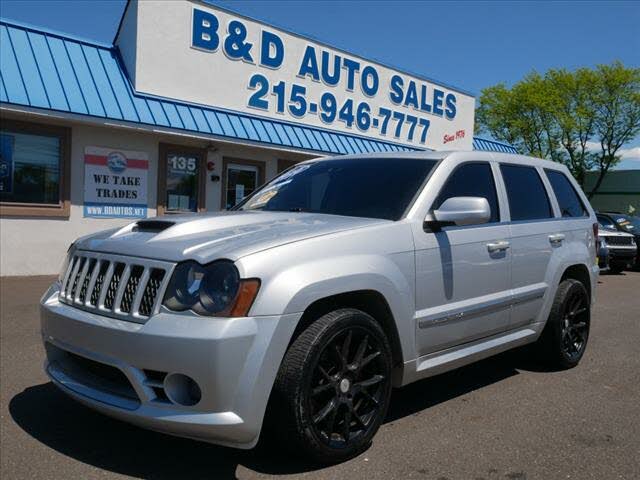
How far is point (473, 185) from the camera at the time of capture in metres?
4.36

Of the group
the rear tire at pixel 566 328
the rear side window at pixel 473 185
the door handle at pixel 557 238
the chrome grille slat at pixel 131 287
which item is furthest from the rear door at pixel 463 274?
the chrome grille slat at pixel 131 287

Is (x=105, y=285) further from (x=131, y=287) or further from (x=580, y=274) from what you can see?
(x=580, y=274)

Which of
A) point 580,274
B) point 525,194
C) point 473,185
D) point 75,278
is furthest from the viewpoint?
point 580,274

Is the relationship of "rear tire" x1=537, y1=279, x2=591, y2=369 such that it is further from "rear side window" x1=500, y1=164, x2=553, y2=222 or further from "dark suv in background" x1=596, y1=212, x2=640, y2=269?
"dark suv in background" x1=596, y1=212, x2=640, y2=269

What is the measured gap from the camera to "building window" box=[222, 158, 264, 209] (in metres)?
12.5

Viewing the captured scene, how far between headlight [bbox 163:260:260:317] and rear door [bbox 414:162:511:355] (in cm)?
125

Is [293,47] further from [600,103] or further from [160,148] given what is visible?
[600,103]

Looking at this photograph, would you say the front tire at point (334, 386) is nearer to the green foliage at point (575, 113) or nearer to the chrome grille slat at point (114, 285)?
the chrome grille slat at point (114, 285)

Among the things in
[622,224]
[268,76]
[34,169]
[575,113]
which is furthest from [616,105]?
[34,169]

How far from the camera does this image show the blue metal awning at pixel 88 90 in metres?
9.24

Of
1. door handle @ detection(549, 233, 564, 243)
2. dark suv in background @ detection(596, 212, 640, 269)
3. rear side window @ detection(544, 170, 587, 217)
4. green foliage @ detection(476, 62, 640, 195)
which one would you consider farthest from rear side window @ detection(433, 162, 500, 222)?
green foliage @ detection(476, 62, 640, 195)

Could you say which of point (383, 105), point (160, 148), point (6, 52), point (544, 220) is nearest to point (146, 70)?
point (160, 148)

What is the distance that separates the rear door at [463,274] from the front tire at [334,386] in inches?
17.1

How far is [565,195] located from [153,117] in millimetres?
7491
